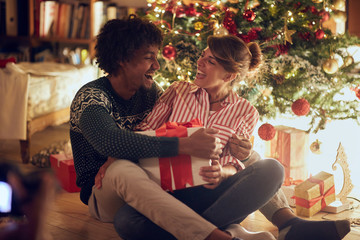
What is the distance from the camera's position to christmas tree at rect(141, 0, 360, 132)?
2162 millimetres

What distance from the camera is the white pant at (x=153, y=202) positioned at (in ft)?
4.42

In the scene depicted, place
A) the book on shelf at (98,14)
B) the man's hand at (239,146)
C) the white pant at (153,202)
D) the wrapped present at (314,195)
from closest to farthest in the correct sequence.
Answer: the white pant at (153,202) < the man's hand at (239,146) < the wrapped present at (314,195) < the book on shelf at (98,14)

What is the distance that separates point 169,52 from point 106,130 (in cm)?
85

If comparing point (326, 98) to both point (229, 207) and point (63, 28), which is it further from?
point (63, 28)

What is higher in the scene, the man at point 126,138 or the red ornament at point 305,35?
the red ornament at point 305,35

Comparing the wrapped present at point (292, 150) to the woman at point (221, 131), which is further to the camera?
the wrapped present at point (292, 150)

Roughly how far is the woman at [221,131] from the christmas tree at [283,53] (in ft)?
1.42

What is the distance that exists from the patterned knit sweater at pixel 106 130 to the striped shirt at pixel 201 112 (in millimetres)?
66

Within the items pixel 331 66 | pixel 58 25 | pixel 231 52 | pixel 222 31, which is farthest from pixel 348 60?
pixel 58 25

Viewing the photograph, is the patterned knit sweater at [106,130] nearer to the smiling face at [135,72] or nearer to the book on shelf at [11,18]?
the smiling face at [135,72]

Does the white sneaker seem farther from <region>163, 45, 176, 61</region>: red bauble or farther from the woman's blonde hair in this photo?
<region>163, 45, 176, 61</region>: red bauble

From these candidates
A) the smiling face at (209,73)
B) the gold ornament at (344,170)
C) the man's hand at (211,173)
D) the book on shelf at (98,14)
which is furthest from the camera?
the book on shelf at (98,14)

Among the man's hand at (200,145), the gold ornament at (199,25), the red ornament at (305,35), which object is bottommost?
the man's hand at (200,145)

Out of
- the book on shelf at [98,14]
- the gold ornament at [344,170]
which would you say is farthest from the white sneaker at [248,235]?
the book on shelf at [98,14]
